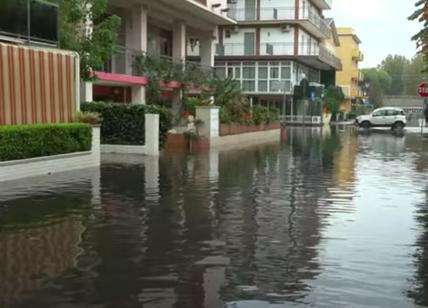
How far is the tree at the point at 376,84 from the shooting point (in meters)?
122

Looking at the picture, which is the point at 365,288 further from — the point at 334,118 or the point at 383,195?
the point at 334,118

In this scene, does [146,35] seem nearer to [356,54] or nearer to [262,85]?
[262,85]

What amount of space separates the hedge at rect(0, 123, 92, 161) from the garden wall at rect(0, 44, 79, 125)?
567 mm

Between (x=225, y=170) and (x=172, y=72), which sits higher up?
(x=172, y=72)

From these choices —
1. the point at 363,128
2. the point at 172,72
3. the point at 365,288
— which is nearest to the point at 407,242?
the point at 365,288

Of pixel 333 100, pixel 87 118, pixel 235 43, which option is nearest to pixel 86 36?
pixel 87 118

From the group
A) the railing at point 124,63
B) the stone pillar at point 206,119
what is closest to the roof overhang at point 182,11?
the railing at point 124,63

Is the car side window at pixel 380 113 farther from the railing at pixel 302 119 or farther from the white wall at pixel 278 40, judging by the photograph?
the white wall at pixel 278 40

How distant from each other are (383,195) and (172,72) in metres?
21.5

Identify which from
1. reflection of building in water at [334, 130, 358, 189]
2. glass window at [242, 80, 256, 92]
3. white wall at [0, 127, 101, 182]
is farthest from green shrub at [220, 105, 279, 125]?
glass window at [242, 80, 256, 92]

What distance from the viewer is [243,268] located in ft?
24.1

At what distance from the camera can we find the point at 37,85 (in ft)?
54.6

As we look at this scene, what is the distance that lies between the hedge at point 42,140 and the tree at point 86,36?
329 centimetres

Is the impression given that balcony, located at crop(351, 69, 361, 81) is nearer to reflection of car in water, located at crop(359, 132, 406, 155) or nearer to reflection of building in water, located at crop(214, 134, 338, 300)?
reflection of car in water, located at crop(359, 132, 406, 155)
